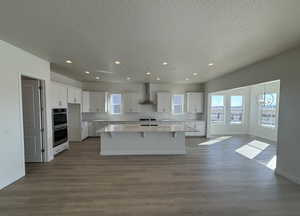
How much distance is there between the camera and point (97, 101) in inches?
310

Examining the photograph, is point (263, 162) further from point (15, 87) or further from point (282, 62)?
point (15, 87)

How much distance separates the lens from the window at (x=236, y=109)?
8.84 metres

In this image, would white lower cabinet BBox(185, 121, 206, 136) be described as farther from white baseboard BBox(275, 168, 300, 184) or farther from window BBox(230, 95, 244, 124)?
white baseboard BBox(275, 168, 300, 184)

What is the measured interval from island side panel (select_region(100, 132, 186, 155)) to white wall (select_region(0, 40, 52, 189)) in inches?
89.9

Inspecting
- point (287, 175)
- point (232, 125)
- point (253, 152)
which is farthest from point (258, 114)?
point (287, 175)

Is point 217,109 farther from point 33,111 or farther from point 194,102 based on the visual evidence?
point 33,111

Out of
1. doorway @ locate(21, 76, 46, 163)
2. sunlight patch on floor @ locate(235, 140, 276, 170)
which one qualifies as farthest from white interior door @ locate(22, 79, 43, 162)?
sunlight patch on floor @ locate(235, 140, 276, 170)

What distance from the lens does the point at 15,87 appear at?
3334mm

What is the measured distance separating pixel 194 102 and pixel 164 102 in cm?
155

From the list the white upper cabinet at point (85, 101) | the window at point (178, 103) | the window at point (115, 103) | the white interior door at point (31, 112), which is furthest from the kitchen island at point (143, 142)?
the window at point (178, 103)

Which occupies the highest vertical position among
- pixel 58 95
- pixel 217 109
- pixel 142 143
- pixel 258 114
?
pixel 58 95

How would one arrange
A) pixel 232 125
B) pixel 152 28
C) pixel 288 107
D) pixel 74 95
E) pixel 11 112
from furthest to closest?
pixel 232 125 < pixel 74 95 < pixel 288 107 < pixel 11 112 < pixel 152 28

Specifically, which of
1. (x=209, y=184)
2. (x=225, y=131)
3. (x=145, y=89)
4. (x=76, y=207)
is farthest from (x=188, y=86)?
(x=76, y=207)

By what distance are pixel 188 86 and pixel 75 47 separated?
6515mm
